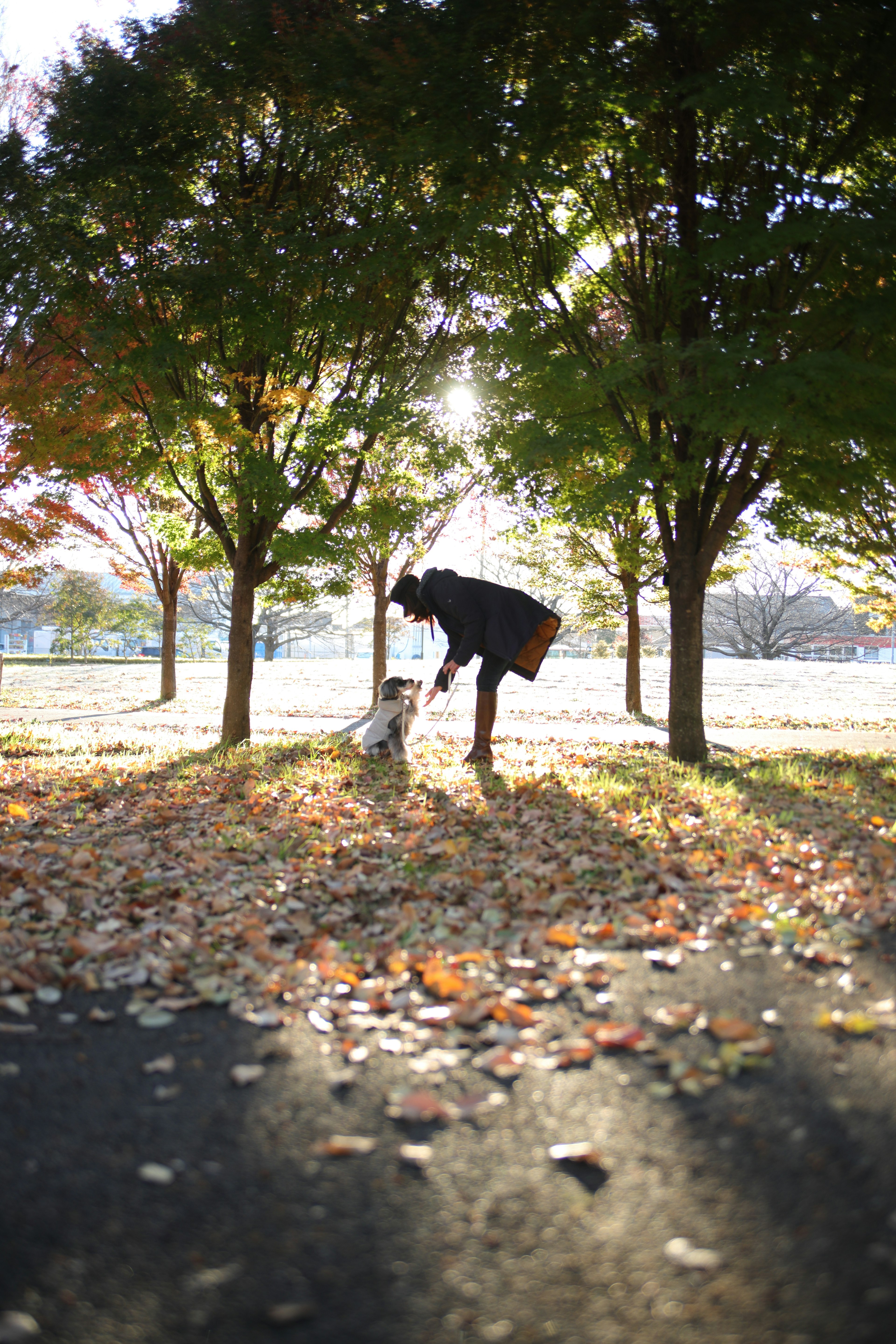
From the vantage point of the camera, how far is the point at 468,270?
30.8 feet

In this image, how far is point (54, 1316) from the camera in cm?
168

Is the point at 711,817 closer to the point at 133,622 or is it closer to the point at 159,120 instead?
the point at 159,120

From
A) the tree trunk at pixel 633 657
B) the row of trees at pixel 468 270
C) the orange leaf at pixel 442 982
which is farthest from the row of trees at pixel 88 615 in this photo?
the orange leaf at pixel 442 982

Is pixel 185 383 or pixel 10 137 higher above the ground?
pixel 10 137

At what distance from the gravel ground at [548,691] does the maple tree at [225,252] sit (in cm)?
760

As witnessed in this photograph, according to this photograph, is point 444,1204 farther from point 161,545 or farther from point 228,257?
point 161,545

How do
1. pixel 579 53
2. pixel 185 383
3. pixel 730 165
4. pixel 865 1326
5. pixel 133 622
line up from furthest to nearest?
pixel 133 622 < pixel 185 383 < pixel 730 165 < pixel 579 53 < pixel 865 1326

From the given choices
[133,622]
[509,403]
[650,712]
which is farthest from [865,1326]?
[133,622]

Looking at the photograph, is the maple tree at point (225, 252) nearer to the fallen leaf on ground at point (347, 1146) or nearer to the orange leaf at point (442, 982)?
the orange leaf at point (442, 982)

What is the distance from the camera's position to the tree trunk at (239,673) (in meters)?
Answer: 11.3

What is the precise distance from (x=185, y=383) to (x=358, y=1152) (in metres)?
9.57

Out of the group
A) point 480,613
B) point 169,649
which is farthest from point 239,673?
point 169,649

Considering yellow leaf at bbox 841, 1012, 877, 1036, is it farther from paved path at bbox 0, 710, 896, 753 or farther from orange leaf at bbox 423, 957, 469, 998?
paved path at bbox 0, 710, 896, 753

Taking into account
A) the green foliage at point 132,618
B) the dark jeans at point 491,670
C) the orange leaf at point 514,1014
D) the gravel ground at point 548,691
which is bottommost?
the orange leaf at point 514,1014
